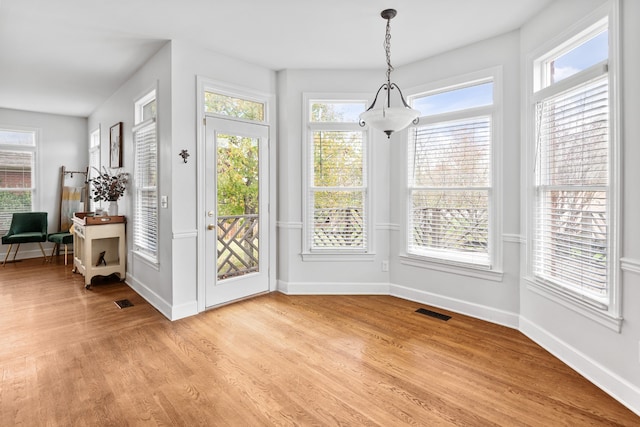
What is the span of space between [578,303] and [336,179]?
255 centimetres

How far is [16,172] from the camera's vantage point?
6.13m

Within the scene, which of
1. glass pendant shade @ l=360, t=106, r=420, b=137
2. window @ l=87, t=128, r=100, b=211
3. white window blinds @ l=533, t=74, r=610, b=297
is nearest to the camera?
white window blinds @ l=533, t=74, r=610, b=297

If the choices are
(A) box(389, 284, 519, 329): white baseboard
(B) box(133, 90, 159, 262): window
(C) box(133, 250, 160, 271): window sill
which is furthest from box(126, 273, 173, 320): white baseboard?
(A) box(389, 284, 519, 329): white baseboard

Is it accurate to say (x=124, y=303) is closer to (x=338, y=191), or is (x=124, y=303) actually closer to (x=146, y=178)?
(x=146, y=178)

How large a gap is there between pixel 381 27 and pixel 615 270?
8.40ft

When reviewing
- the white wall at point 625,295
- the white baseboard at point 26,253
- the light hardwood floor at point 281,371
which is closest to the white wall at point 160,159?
the light hardwood floor at point 281,371

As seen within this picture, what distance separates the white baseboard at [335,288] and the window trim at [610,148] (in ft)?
5.18

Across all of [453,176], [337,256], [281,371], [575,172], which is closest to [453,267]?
[453,176]

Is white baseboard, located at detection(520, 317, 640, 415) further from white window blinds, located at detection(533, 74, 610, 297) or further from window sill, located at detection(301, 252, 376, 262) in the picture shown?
window sill, located at detection(301, 252, 376, 262)

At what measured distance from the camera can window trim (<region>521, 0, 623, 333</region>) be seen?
212 centimetres

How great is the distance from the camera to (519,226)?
122 inches

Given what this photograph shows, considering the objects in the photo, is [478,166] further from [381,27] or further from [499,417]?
[499,417]

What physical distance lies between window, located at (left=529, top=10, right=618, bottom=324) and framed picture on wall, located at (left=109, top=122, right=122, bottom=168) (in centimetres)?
493

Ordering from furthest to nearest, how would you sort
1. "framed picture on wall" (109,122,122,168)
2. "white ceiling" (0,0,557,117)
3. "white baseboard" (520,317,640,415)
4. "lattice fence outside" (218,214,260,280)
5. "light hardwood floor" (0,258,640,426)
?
"framed picture on wall" (109,122,122,168)
"lattice fence outside" (218,214,260,280)
"white ceiling" (0,0,557,117)
"white baseboard" (520,317,640,415)
"light hardwood floor" (0,258,640,426)
